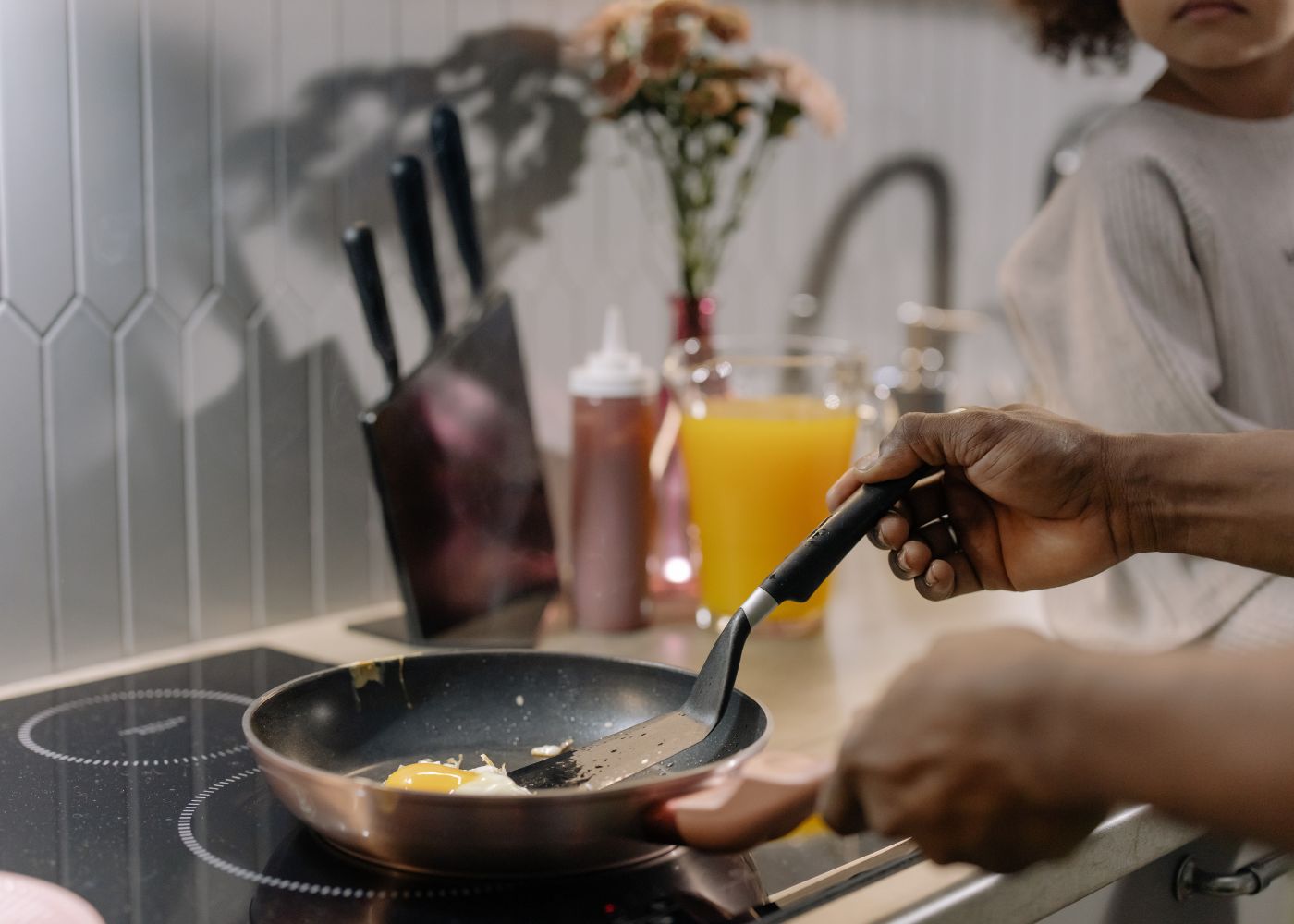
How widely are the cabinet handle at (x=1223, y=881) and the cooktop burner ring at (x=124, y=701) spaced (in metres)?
0.65

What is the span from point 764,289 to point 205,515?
31.2 inches

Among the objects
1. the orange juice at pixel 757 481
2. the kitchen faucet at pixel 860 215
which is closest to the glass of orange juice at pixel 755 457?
the orange juice at pixel 757 481

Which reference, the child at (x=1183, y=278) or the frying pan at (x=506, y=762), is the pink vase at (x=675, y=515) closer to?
the child at (x=1183, y=278)

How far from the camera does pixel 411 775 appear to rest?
0.76 meters

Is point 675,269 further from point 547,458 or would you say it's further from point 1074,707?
point 1074,707

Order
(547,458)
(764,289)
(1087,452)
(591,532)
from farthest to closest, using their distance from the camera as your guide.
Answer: (764,289) < (547,458) < (591,532) < (1087,452)

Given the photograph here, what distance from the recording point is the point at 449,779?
758 mm

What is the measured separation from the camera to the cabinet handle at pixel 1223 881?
894 mm

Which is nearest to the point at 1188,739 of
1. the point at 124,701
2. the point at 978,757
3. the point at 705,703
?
the point at 978,757

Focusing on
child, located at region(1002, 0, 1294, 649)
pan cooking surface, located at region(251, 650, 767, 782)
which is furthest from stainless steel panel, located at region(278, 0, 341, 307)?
child, located at region(1002, 0, 1294, 649)

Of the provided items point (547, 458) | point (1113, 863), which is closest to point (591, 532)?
point (547, 458)

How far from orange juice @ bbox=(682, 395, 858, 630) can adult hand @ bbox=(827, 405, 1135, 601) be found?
234mm

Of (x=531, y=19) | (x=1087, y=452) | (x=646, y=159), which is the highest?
(x=531, y=19)

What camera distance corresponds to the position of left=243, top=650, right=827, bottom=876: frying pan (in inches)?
25.2
